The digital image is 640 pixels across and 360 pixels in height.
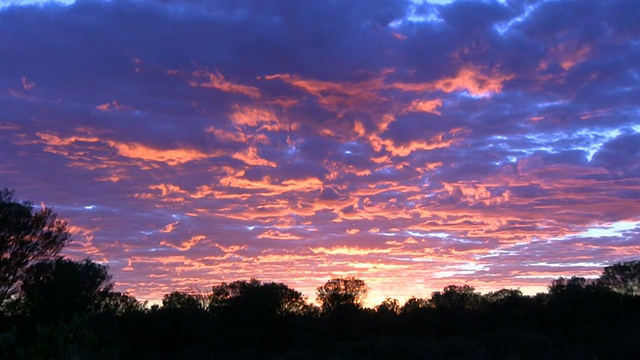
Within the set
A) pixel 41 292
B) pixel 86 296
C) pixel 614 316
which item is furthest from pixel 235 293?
pixel 614 316

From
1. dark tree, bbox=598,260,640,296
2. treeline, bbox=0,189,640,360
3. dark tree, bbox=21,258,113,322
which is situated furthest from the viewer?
dark tree, bbox=598,260,640,296

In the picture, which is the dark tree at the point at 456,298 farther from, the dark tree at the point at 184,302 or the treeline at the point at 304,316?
the dark tree at the point at 184,302

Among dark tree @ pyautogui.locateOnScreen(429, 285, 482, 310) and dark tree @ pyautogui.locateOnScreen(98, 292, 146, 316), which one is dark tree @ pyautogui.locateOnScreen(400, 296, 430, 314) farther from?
dark tree @ pyautogui.locateOnScreen(98, 292, 146, 316)

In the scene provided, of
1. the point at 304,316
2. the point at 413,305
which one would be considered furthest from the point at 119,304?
the point at 413,305

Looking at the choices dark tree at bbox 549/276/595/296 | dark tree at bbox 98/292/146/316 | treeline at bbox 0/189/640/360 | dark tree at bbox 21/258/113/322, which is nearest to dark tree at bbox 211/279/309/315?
treeline at bbox 0/189/640/360

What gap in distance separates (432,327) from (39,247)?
30201mm

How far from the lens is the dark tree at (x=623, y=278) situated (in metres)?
60.5

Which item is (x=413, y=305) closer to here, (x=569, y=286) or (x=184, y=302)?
(x=569, y=286)

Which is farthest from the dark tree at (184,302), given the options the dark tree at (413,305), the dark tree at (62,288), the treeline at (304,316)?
the dark tree at (413,305)

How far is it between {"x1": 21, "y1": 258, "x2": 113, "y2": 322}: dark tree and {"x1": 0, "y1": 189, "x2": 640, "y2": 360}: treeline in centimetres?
8

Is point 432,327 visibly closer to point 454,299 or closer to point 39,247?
point 454,299

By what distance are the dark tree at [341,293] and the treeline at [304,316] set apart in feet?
0.37

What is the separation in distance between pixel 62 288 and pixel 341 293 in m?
26.5

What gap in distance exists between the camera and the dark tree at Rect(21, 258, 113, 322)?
46.3m
